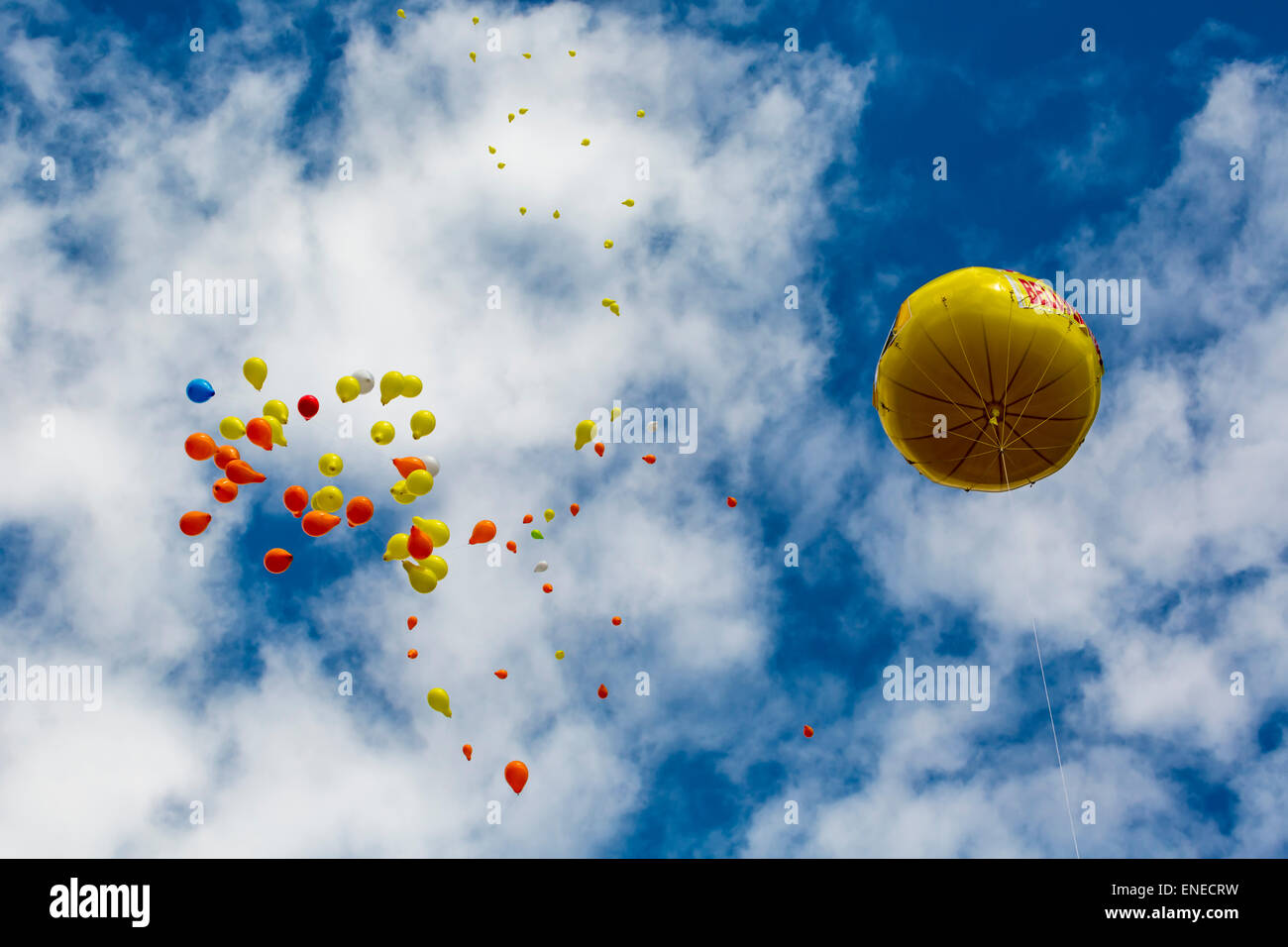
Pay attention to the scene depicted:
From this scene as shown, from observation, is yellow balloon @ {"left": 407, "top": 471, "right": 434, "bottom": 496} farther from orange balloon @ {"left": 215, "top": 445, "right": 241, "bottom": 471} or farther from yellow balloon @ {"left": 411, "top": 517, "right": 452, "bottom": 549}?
orange balloon @ {"left": 215, "top": 445, "right": 241, "bottom": 471}

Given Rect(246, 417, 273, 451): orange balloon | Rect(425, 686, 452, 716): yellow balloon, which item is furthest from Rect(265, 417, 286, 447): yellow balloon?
Rect(425, 686, 452, 716): yellow balloon

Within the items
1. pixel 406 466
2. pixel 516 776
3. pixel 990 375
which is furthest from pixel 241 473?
pixel 990 375

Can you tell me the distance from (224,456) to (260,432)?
62cm

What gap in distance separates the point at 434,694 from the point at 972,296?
317 inches

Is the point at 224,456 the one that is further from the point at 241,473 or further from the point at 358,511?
the point at 358,511

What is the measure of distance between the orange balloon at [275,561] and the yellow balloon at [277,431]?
4.78ft

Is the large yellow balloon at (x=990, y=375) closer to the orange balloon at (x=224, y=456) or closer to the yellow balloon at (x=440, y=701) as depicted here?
the yellow balloon at (x=440, y=701)

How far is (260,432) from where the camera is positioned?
10258mm

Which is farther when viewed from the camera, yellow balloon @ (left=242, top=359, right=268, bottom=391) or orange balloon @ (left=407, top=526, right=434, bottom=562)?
yellow balloon @ (left=242, top=359, right=268, bottom=391)

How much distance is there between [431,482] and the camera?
1016cm

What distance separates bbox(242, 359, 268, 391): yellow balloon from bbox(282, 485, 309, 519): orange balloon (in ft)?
5.98

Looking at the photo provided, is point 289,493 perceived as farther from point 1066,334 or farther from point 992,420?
point 1066,334

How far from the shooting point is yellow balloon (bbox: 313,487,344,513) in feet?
32.6
